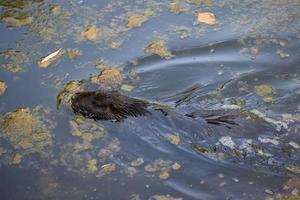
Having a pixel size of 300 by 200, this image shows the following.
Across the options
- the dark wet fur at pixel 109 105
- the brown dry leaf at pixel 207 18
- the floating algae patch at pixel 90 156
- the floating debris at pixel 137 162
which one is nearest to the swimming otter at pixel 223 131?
the dark wet fur at pixel 109 105

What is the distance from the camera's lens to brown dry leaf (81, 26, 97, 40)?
5.72 m

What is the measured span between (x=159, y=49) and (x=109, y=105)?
158 centimetres

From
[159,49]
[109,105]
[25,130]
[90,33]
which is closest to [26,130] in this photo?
[25,130]

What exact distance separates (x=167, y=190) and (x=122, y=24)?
98.1 inches

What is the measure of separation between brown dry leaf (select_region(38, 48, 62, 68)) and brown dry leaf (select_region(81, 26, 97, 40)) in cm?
38

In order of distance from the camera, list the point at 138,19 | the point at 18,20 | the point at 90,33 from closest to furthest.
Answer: the point at 90,33 < the point at 138,19 < the point at 18,20

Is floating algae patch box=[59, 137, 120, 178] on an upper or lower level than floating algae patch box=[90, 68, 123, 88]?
lower

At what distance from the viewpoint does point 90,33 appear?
5.76 meters

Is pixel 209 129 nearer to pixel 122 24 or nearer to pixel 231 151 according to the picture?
pixel 231 151

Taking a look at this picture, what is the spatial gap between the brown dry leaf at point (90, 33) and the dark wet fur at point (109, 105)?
1474 mm

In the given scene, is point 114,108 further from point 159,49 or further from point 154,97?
point 159,49

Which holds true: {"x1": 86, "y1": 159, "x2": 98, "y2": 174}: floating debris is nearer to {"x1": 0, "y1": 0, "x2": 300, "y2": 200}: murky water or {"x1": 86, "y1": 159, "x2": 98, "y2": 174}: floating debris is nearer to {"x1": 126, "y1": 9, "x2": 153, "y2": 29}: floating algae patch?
{"x1": 0, "y1": 0, "x2": 300, "y2": 200}: murky water

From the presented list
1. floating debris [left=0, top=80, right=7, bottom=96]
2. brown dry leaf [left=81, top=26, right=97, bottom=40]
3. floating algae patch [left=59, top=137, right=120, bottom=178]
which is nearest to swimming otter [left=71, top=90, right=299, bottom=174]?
floating algae patch [left=59, top=137, right=120, bottom=178]

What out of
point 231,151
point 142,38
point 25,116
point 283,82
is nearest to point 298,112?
Answer: point 283,82
